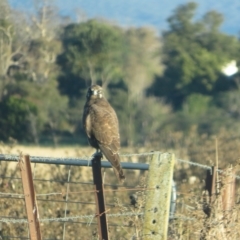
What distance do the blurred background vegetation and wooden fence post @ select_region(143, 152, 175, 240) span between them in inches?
505

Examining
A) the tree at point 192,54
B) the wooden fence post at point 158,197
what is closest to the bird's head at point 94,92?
the wooden fence post at point 158,197

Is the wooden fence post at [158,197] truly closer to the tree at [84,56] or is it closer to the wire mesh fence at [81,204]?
the wire mesh fence at [81,204]

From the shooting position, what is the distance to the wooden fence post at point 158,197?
517cm

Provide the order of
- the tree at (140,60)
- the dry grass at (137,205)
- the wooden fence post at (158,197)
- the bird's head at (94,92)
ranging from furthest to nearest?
1. the tree at (140,60)
2. the bird's head at (94,92)
3. the dry grass at (137,205)
4. the wooden fence post at (158,197)

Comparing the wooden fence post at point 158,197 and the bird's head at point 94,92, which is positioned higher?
the bird's head at point 94,92

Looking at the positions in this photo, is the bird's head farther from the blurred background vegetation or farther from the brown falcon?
the blurred background vegetation

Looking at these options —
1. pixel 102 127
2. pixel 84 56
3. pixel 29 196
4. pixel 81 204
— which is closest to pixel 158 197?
pixel 29 196

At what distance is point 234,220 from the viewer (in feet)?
19.5

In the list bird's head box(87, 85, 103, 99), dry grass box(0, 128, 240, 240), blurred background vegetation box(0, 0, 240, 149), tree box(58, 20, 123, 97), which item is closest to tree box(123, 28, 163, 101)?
blurred background vegetation box(0, 0, 240, 149)

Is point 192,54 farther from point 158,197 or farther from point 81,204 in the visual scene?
point 158,197

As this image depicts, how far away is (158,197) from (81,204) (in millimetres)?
5712

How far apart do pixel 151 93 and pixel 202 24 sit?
10249 mm

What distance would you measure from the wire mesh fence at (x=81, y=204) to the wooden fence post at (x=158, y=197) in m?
0.07

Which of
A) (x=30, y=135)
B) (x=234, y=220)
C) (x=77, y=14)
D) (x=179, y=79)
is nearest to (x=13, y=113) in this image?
(x=30, y=135)
